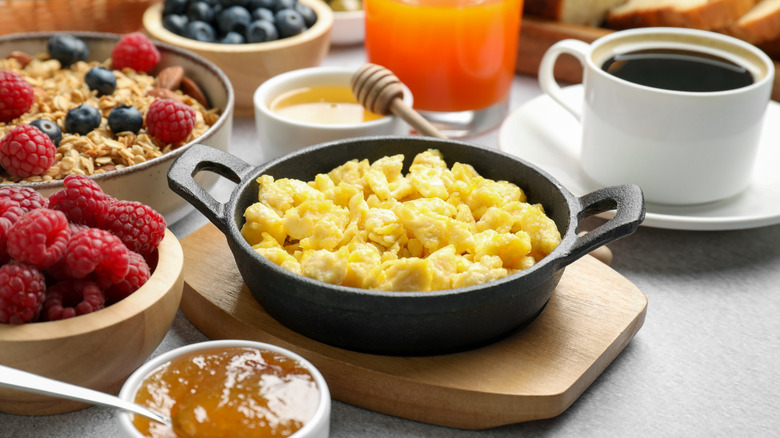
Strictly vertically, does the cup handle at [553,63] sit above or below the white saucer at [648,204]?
above

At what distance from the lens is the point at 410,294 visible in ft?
3.35

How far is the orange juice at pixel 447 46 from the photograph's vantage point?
70.1 inches

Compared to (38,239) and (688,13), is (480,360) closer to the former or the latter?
(38,239)

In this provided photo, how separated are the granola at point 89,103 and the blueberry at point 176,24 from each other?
0.77 ft

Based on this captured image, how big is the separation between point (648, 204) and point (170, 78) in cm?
102

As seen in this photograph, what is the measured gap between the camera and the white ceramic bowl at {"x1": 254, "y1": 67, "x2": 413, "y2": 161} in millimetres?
1598

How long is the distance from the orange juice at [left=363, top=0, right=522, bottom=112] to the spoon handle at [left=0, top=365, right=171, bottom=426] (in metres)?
1.13

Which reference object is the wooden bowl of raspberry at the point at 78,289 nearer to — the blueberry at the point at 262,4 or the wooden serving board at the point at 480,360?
the wooden serving board at the point at 480,360

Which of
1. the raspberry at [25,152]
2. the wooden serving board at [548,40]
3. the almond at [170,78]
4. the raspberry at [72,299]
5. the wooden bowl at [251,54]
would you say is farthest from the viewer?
the wooden serving board at [548,40]

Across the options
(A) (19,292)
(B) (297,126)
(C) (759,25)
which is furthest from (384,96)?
(C) (759,25)

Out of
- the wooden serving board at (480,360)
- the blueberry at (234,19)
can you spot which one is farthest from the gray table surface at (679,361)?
the blueberry at (234,19)

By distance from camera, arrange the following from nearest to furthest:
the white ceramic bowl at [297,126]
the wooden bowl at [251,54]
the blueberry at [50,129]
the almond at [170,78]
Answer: the blueberry at [50,129] → the white ceramic bowl at [297,126] → the almond at [170,78] → the wooden bowl at [251,54]

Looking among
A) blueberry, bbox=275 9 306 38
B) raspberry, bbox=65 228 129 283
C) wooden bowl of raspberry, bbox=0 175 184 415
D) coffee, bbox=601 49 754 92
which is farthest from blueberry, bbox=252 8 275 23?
raspberry, bbox=65 228 129 283

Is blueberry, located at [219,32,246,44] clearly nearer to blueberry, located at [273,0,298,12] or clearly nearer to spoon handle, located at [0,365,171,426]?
blueberry, located at [273,0,298,12]
